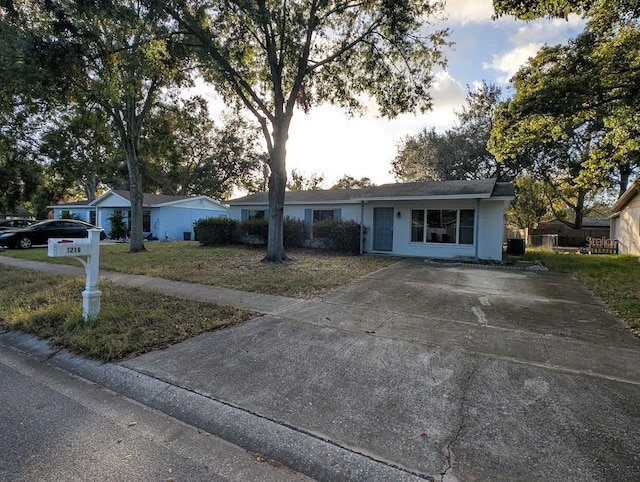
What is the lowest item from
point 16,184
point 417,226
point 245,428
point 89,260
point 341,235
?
point 245,428

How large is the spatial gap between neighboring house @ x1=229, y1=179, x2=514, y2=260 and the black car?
437 inches

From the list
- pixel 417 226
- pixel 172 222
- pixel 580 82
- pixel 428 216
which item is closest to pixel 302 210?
pixel 417 226

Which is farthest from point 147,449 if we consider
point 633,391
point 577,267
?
point 577,267

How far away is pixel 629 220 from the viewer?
18.4 m

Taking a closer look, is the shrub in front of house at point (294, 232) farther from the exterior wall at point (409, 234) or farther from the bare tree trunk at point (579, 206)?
the bare tree trunk at point (579, 206)

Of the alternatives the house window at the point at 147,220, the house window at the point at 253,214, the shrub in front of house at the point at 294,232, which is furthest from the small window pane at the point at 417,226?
the house window at the point at 147,220

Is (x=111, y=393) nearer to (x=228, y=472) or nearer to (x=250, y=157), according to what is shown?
(x=228, y=472)

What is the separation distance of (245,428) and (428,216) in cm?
1291

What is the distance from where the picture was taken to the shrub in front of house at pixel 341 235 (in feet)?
49.2

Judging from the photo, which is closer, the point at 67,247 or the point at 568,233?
the point at 67,247

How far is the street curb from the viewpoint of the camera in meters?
2.15

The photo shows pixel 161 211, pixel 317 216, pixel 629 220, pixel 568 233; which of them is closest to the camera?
pixel 317 216

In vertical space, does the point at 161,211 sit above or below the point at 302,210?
above

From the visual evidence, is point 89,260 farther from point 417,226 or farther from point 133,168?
point 417,226
